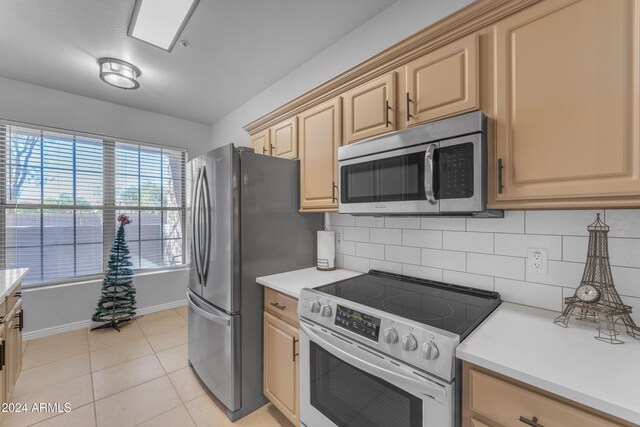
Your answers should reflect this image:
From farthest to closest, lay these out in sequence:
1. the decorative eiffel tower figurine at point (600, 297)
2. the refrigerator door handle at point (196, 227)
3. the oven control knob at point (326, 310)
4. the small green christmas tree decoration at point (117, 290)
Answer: the small green christmas tree decoration at point (117, 290)
the refrigerator door handle at point (196, 227)
the oven control knob at point (326, 310)
the decorative eiffel tower figurine at point (600, 297)

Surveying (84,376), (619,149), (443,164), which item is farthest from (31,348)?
(619,149)

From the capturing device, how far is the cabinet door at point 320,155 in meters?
1.91

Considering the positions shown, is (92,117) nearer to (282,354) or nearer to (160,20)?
(160,20)

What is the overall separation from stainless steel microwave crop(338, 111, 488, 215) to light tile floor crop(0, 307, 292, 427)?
1577mm

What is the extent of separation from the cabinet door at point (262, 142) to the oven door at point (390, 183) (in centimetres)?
99

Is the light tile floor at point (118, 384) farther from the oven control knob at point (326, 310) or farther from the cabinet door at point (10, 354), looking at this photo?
the oven control knob at point (326, 310)

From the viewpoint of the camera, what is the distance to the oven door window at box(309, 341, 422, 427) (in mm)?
1094

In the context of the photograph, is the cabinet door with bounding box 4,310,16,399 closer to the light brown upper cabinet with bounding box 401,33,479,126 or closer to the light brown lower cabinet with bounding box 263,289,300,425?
the light brown lower cabinet with bounding box 263,289,300,425

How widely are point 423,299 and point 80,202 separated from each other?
12.5ft

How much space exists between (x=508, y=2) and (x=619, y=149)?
2.37 ft

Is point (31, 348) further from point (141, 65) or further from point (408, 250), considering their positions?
point (408, 250)

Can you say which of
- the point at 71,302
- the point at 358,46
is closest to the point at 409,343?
the point at 358,46

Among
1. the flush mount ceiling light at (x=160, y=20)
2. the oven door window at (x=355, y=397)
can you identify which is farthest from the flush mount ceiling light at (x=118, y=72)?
the oven door window at (x=355, y=397)

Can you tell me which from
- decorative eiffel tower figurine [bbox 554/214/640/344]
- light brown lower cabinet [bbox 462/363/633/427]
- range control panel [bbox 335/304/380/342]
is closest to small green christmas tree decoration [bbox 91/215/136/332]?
range control panel [bbox 335/304/380/342]
